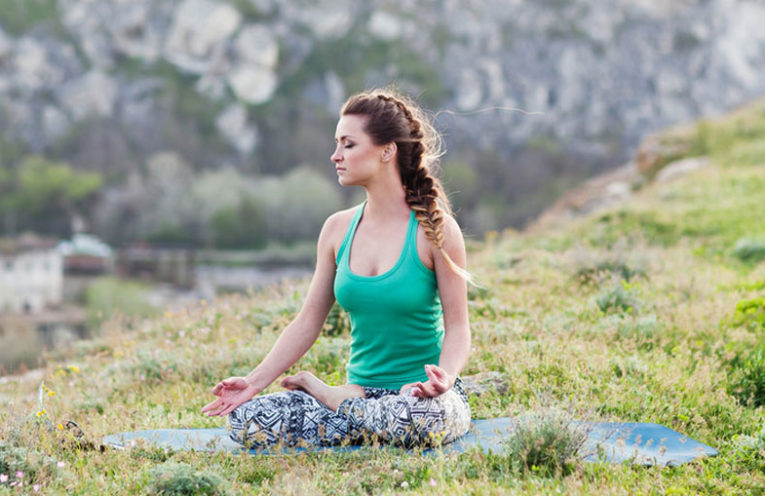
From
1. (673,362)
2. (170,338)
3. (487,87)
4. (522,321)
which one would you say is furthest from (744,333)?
(487,87)

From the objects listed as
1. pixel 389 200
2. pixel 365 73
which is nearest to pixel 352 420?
pixel 389 200

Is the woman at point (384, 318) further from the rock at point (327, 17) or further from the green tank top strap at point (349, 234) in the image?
the rock at point (327, 17)

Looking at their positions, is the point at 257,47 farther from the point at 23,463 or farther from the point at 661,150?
the point at 23,463

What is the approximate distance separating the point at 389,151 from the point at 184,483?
229 cm

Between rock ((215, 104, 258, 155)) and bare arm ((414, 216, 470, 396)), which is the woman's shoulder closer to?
bare arm ((414, 216, 470, 396))

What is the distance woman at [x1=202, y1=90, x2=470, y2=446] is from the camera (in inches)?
177

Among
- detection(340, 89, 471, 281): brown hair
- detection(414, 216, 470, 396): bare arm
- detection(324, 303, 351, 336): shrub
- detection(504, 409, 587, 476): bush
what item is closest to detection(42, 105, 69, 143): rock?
detection(324, 303, 351, 336): shrub

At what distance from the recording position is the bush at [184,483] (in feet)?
12.5

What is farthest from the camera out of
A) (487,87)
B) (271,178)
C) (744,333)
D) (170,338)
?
(487,87)

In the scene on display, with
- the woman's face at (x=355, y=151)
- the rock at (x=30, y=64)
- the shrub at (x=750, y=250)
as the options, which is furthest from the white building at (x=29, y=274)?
the woman's face at (x=355, y=151)

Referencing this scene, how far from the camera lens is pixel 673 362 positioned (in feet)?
20.1

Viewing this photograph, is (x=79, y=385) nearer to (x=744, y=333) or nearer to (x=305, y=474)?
(x=305, y=474)

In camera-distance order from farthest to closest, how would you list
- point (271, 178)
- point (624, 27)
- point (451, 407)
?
point (624, 27) < point (271, 178) < point (451, 407)

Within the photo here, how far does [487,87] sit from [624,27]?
1158 inches
